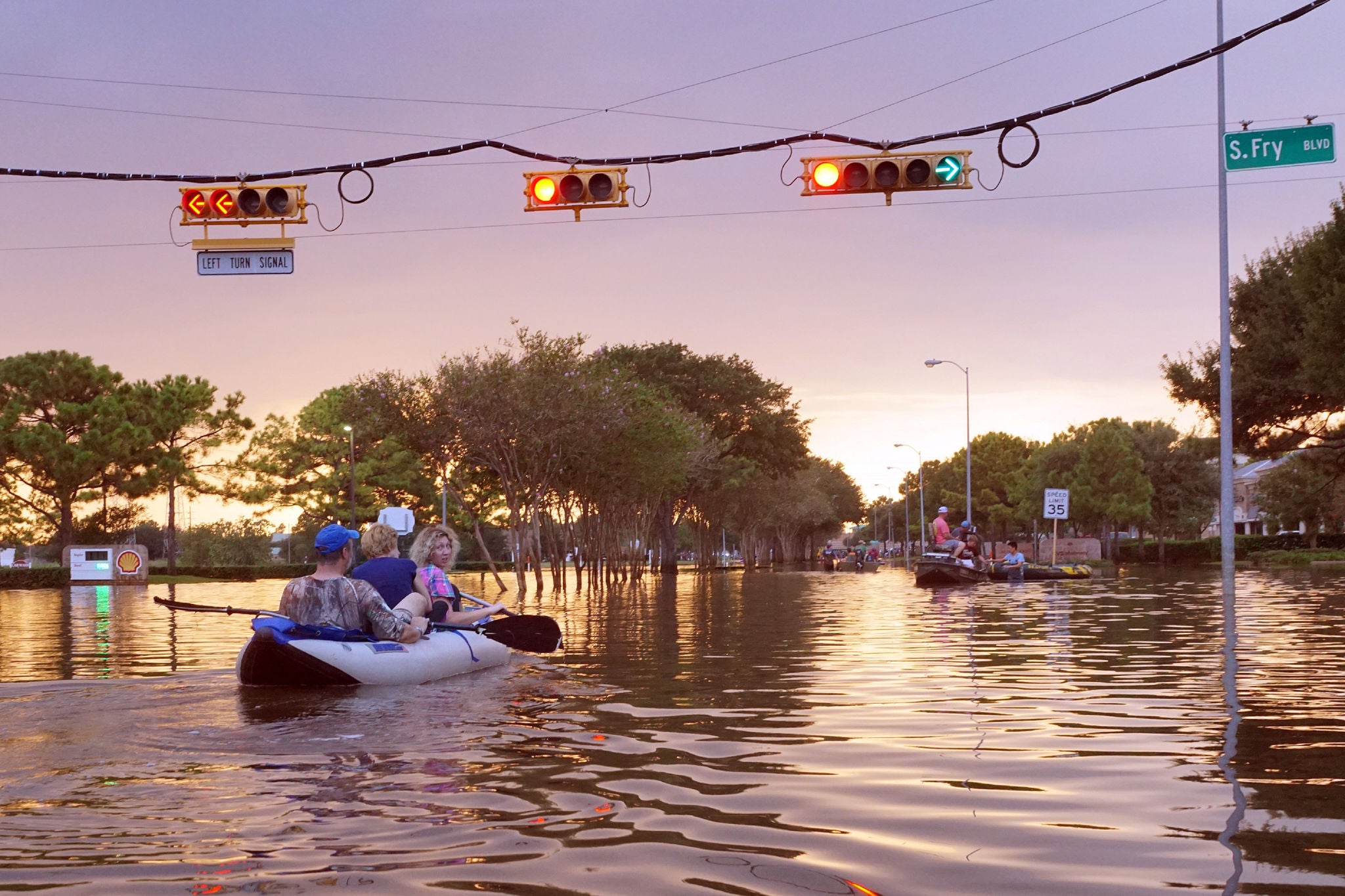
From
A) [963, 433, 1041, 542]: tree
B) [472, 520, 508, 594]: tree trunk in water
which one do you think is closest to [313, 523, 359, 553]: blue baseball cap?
[472, 520, 508, 594]: tree trunk in water

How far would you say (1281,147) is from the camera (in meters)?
18.1

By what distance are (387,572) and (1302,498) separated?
70253mm

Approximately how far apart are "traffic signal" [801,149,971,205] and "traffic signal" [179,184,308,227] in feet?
22.5

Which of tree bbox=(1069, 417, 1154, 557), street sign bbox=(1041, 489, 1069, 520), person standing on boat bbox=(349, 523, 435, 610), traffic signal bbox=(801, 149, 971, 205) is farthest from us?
tree bbox=(1069, 417, 1154, 557)

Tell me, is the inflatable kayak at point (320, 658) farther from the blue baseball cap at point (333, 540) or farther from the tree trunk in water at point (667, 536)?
the tree trunk in water at point (667, 536)

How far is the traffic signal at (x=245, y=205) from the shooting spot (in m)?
17.9

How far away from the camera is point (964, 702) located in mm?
10406

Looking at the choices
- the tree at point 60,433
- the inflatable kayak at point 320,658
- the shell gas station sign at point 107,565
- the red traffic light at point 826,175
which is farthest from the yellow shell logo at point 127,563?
the inflatable kayak at point 320,658

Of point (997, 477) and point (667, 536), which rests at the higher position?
point (997, 477)

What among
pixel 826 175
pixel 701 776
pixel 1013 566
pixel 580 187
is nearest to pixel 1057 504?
pixel 1013 566

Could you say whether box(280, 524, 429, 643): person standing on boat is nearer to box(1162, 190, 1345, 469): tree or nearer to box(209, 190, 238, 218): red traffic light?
box(209, 190, 238, 218): red traffic light

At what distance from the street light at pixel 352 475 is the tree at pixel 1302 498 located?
149 feet

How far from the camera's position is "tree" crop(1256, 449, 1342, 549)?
70.5 m

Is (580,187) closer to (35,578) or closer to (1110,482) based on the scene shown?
(35,578)
